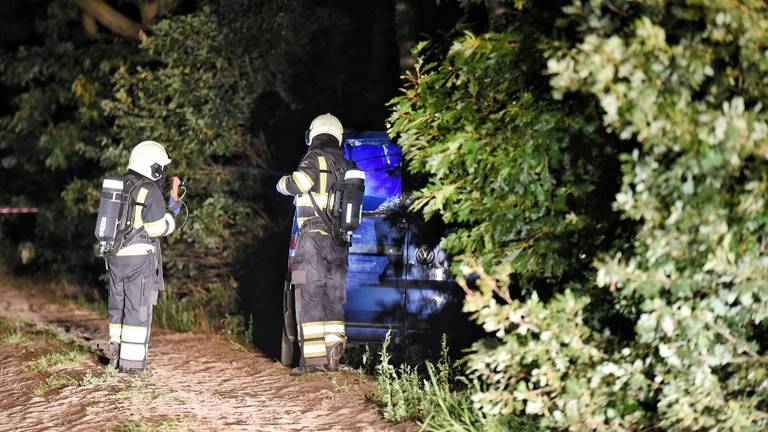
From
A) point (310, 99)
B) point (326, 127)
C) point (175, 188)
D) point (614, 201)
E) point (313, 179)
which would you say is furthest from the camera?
point (310, 99)

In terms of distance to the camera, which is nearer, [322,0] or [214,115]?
[214,115]

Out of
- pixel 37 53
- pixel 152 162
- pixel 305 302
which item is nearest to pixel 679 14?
pixel 305 302

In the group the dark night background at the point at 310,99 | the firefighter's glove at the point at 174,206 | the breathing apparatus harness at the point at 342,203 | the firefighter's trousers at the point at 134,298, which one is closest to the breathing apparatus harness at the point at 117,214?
the firefighter's trousers at the point at 134,298

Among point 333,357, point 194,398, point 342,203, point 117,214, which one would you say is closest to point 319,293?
point 333,357

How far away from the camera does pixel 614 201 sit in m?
4.77

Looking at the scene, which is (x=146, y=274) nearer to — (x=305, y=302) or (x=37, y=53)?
(x=305, y=302)

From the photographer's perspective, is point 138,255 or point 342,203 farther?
point 138,255

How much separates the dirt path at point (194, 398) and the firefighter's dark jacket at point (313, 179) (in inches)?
51.0

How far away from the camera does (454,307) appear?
7.64m

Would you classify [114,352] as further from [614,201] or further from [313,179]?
[614,201]

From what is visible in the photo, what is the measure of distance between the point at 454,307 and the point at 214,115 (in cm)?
406

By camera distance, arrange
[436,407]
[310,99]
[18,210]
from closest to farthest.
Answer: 1. [436,407]
2. [310,99]
3. [18,210]

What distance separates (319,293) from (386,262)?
57cm

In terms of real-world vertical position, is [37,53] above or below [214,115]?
above
